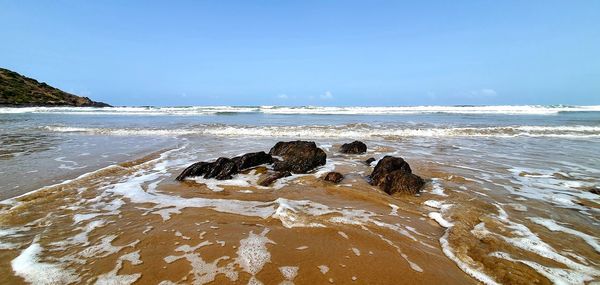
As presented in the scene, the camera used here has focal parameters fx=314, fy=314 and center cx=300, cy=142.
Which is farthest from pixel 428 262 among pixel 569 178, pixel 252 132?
pixel 252 132

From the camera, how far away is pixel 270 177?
6.07m

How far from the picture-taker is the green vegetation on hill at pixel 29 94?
145ft

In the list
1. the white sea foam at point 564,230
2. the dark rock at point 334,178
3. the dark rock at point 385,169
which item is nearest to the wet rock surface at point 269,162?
the dark rock at point 334,178

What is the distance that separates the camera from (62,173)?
642 centimetres

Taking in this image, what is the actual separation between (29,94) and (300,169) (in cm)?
5970

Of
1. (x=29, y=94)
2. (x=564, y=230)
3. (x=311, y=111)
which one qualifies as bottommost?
(x=564, y=230)

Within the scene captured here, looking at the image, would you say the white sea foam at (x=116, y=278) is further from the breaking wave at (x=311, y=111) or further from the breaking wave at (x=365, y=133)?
the breaking wave at (x=311, y=111)

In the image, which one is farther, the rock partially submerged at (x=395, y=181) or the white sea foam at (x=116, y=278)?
the rock partially submerged at (x=395, y=181)

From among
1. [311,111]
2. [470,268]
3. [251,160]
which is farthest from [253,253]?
[311,111]

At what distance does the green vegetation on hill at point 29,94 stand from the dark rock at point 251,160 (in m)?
50.4

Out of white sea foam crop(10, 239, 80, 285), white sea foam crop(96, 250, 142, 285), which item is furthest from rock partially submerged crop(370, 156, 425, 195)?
white sea foam crop(10, 239, 80, 285)

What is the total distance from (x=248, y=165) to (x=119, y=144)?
653 cm

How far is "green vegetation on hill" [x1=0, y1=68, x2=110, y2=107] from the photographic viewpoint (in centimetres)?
4420

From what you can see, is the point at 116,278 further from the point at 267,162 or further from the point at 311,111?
the point at 311,111
